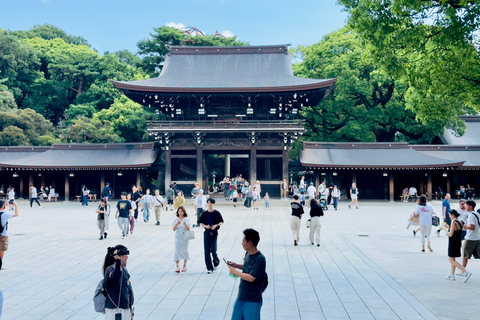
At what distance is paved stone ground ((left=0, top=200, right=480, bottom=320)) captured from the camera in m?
7.38

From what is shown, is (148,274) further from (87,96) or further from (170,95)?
(87,96)

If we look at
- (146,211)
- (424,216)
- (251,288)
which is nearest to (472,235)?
(424,216)

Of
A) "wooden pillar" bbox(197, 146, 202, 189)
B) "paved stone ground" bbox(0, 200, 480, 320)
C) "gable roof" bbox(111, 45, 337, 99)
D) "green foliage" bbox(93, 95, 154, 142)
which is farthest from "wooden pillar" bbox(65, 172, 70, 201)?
"paved stone ground" bbox(0, 200, 480, 320)

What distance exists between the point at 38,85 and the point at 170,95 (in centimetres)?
3392

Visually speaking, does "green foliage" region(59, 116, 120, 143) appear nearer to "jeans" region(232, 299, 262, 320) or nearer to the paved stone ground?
the paved stone ground

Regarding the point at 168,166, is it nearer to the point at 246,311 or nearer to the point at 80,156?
the point at 80,156

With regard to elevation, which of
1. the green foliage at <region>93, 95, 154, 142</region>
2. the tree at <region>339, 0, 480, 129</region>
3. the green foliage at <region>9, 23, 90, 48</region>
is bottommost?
the tree at <region>339, 0, 480, 129</region>

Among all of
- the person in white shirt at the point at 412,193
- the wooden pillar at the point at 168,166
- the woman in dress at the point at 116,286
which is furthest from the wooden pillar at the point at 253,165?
the woman in dress at the point at 116,286

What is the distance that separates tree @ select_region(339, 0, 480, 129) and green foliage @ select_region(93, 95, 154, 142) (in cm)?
3651

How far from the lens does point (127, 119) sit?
46.8 metres

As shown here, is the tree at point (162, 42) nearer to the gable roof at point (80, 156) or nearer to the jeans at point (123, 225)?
the gable roof at point (80, 156)

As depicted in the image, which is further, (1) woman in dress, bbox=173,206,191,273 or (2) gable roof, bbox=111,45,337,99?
(2) gable roof, bbox=111,45,337,99

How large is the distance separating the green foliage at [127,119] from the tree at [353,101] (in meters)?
17.4

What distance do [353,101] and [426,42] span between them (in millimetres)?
33145
